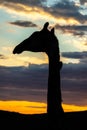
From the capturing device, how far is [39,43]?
10320 mm

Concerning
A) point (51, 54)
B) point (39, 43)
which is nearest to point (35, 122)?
point (39, 43)

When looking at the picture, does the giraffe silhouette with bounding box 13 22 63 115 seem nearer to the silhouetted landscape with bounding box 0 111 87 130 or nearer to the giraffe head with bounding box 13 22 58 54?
the giraffe head with bounding box 13 22 58 54

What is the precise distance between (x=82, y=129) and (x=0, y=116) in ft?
25.5

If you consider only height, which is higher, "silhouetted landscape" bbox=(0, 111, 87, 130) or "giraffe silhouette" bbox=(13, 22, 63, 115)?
"giraffe silhouette" bbox=(13, 22, 63, 115)

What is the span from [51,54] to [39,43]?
1.65ft

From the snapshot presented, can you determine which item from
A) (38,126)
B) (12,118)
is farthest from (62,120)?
(12,118)

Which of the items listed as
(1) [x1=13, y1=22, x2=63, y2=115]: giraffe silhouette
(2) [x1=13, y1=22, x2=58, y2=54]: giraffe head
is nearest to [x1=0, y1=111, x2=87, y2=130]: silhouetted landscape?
(1) [x1=13, y1=22, x2=63, y2=115]: giraffe silhouette

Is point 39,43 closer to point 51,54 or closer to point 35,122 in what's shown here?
point 51,54

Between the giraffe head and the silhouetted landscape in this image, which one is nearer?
the giraffe head

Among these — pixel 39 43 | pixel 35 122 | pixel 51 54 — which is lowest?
pixel 35 122

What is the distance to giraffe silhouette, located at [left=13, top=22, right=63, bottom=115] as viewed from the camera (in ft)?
32.7

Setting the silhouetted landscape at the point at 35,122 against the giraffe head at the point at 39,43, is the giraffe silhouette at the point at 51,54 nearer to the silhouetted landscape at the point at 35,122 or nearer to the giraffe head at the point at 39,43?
the giraffe head at the point at 39,43

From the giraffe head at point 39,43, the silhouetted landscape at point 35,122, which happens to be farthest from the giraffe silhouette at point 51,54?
the silhouetted landscape at point 35,122

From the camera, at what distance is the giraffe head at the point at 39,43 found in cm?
1001
